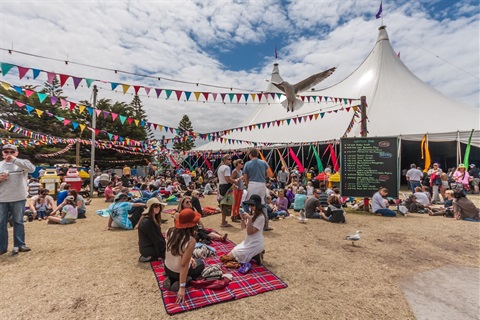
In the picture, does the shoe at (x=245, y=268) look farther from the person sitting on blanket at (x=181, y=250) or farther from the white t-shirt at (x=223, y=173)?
the white t-shirt at (x=223, y=173)

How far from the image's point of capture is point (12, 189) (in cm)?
359

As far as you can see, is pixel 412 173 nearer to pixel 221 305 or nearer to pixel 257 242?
pixel 257 242

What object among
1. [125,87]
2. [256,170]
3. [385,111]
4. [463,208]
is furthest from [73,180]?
[385,111]

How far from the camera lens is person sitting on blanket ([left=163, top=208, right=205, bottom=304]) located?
2.36 m

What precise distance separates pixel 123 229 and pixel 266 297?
12.6ft

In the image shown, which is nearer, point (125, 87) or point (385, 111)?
point (125, 87)

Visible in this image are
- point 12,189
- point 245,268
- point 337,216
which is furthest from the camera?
point 337,216

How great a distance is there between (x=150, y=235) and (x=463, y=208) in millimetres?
7202

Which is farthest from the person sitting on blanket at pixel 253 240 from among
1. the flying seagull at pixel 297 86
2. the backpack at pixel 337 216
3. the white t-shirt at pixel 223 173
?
the flying seagull at pixel 297 86

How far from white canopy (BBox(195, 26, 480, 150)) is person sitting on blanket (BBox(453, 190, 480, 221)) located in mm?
5153

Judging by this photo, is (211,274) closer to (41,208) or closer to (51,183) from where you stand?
(41,208)

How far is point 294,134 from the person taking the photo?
→ 53.7ft

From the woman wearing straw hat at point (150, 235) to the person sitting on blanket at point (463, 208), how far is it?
703 centimetres

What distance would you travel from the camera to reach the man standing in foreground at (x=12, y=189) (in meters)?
3.50
